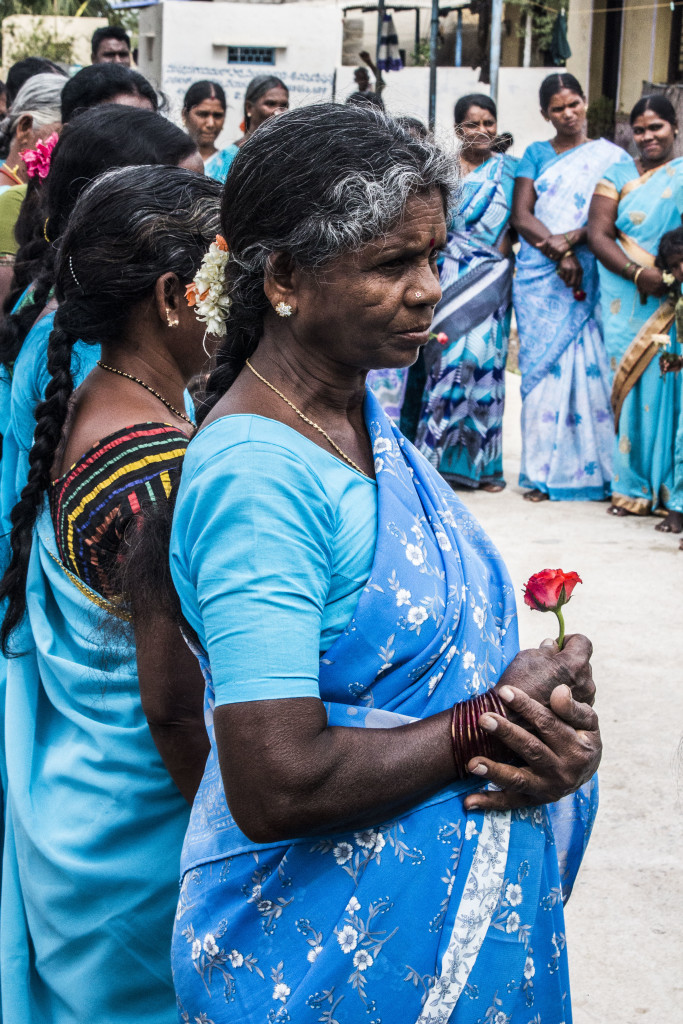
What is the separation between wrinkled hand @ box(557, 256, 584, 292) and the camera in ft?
23.6

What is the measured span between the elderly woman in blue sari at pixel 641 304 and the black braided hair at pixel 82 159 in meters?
4.58

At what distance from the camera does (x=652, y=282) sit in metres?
6.57

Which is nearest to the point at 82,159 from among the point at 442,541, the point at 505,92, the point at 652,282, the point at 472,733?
the point at 442,541

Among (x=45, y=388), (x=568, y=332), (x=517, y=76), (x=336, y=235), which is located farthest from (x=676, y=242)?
(x=517, y=76)

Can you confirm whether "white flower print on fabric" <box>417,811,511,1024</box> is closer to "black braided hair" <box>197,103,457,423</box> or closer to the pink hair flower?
"black braided hair" <box>197,103,457,423</box>

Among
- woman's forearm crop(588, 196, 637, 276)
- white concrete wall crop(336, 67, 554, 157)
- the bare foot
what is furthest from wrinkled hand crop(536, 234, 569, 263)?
white concrete wall crop(336, 67, 554, 157)

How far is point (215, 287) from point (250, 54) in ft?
57.6

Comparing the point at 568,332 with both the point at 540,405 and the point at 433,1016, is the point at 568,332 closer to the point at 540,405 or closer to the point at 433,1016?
the point at 540,405

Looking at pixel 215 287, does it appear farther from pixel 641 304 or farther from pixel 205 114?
pixel 205 114

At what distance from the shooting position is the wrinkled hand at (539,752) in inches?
56.5

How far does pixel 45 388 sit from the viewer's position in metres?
2.18

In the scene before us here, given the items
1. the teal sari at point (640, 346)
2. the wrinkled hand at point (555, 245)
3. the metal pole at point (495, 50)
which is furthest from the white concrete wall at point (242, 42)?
the teal sari at point (640, 346)

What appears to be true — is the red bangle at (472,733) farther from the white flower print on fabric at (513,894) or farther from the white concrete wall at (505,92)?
the white concrete wall at (505,92)

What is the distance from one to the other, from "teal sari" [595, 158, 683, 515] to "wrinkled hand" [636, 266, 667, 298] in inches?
3.3
